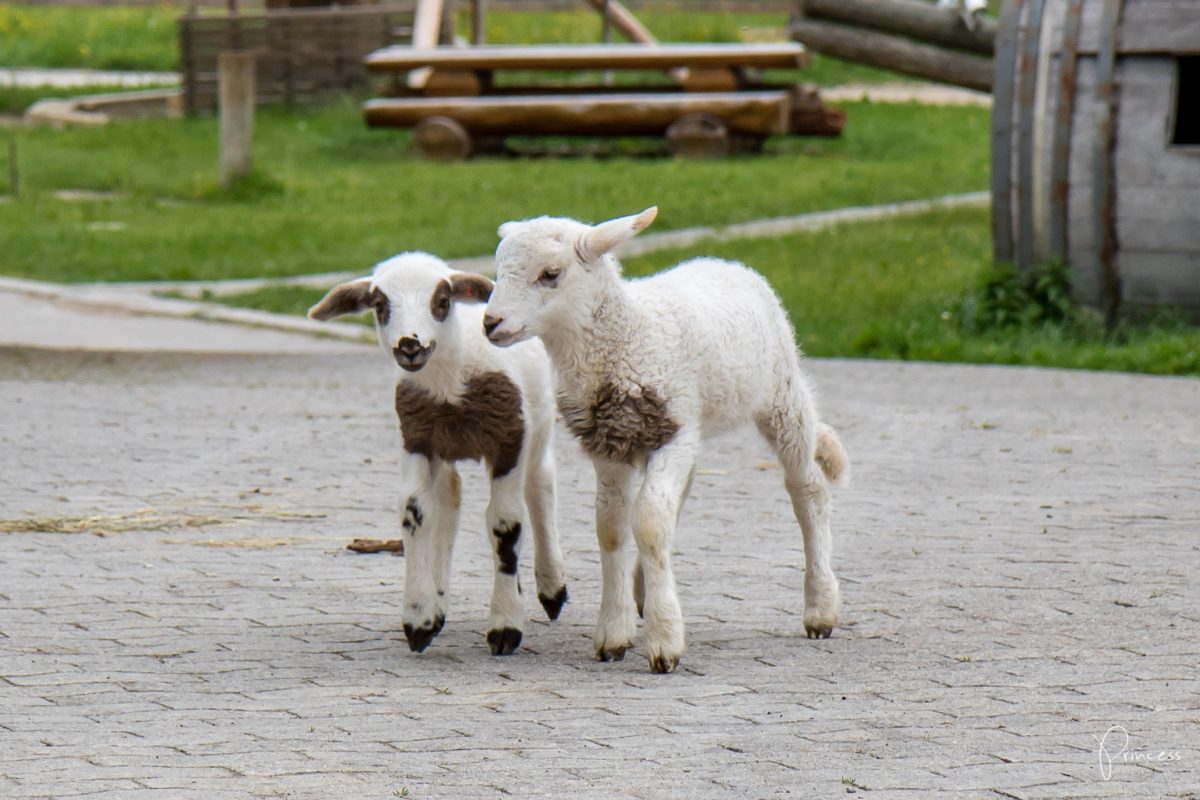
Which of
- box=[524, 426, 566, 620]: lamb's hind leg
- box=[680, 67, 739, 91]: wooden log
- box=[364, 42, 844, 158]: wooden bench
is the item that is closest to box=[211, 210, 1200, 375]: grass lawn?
box=[364, 42, 844, 158]: wooden bench

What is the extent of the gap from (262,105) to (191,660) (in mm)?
21853

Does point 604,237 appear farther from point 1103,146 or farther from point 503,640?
point 1103,146

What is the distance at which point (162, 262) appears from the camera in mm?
15109

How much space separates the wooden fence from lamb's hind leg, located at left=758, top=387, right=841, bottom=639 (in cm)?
2055

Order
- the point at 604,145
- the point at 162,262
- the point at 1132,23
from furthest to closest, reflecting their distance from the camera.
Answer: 1. the point at 604,145
2. the point at 162,262
3. the point at 1132,23

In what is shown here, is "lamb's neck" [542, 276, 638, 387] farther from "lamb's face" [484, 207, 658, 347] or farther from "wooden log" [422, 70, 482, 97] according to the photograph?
"wooden log" [422, 70, 482, 97]

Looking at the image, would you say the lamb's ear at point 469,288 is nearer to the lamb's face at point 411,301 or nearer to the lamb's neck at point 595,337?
the lamb's face at point 411,301

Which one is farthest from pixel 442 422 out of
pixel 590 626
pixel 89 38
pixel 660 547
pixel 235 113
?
pixel 89 38

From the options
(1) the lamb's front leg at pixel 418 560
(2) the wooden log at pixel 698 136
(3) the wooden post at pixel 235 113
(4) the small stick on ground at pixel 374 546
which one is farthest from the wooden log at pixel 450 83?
(1) the lamb's front leg at pixel 418 560

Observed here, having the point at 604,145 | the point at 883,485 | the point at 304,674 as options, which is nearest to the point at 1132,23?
the point at 883,485

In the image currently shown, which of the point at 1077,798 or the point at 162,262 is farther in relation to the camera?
the point at 162,262

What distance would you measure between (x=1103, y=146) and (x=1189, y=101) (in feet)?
8.43

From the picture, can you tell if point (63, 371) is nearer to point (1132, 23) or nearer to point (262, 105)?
point (1132, 23)

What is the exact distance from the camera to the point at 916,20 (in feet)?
51.8
